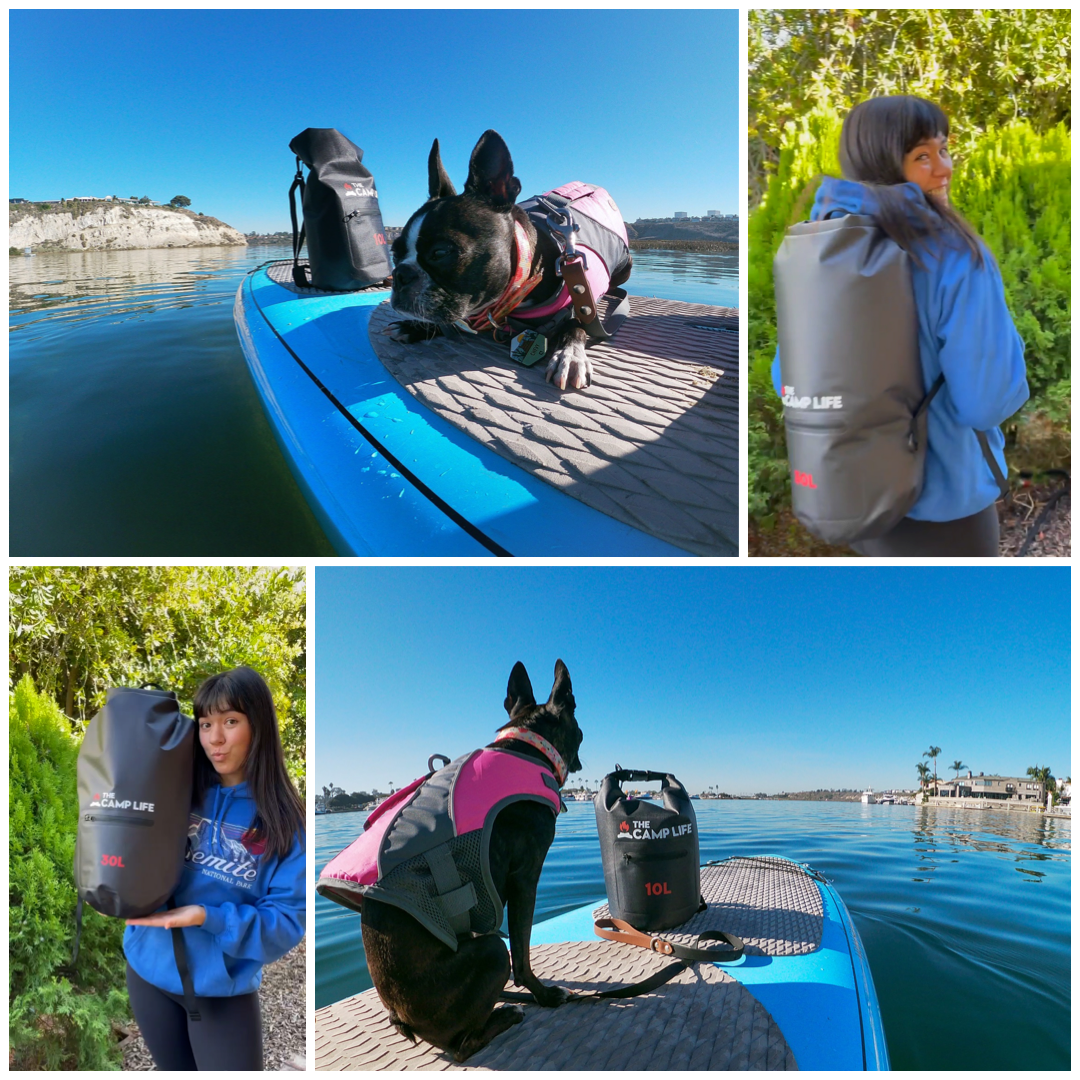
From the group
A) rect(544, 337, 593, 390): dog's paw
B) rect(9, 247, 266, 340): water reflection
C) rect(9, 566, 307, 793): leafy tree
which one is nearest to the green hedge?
rect(544, 337, 593, 390): dog's paw

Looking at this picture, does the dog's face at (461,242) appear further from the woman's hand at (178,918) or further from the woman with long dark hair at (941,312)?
the woman's hand at (178,918)

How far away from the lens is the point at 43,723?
2.67 meters

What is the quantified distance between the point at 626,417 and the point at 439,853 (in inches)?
54.4

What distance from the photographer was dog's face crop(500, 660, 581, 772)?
1908 millimetres

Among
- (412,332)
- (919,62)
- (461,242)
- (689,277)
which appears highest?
(689,277)

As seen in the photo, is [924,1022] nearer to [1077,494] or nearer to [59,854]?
[1077,494]

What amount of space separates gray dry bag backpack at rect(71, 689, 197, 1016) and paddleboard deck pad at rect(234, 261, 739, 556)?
0.78 metres

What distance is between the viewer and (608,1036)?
5.51 ft

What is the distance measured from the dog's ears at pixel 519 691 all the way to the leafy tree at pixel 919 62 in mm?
1953

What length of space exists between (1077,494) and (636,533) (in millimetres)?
1500

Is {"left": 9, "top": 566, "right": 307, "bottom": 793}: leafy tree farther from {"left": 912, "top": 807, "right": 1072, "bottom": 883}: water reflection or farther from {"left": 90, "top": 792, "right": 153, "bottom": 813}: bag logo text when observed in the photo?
{"left": 912, "top": 807, "right": 1072, "bottom": 883}: water reflection

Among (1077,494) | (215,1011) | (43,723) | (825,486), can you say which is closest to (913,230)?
(825,486)

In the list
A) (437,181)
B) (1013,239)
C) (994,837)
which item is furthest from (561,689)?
(994,837)

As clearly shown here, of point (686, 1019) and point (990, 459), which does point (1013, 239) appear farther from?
point (686, 1019)
